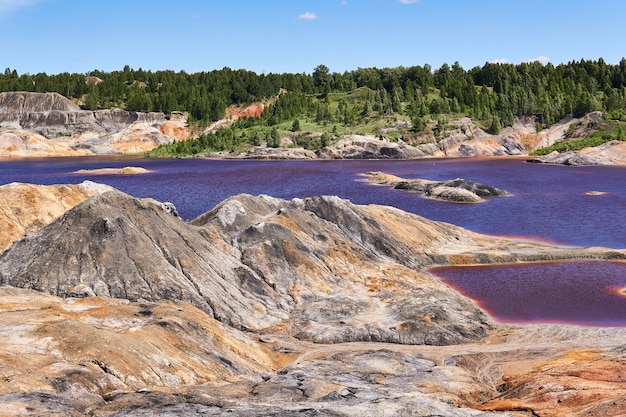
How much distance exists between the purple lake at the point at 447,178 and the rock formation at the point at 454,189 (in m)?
2.62

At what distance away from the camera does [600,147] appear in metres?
186

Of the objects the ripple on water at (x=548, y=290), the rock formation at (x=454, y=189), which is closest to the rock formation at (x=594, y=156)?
the rock formation at (x=454, y=189)

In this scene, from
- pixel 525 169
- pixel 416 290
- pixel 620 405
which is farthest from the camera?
pixel 525 169

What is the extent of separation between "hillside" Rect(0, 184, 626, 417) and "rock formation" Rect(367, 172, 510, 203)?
4303 cm

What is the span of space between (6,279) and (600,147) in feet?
591

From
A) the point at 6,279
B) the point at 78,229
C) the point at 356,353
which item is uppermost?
the point at 78,229

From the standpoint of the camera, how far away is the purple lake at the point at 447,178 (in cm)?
8588

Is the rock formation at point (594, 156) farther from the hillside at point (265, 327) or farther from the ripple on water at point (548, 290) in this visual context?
the ripple on water at point (548, 290)

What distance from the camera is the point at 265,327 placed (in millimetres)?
44719

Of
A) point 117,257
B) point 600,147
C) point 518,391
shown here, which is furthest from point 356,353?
point 600,147

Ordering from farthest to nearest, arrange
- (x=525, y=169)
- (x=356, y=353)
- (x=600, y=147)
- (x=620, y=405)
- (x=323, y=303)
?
(x=600, y=147), (x=525, y=169), (x=323, y=303), (x=356, y=353), (x=620, y=405)

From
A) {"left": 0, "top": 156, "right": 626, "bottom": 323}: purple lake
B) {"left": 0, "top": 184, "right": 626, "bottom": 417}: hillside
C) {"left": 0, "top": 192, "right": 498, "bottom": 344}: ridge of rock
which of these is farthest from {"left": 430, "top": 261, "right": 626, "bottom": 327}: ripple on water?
{"left": 0, "top": 192, "right": 498, "bottom": 344}: ridge of rock

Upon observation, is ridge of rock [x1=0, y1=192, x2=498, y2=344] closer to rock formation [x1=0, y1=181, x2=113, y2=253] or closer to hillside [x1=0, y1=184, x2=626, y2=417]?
hillside [x1=0, y1=184, x2=626, y2=417]

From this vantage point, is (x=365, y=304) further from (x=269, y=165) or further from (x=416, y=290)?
(x=269, y=165)
